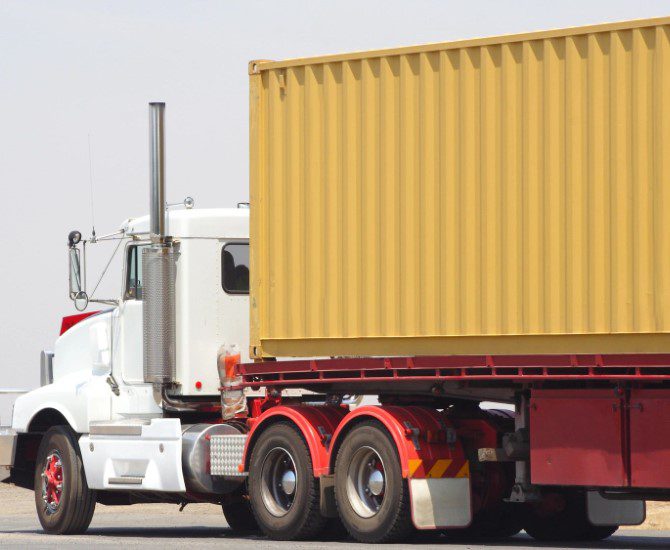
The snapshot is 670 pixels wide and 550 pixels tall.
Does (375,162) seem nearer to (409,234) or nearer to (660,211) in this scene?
(409,234)

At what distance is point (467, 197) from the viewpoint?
14984mm

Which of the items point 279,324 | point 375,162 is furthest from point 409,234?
point 279,324

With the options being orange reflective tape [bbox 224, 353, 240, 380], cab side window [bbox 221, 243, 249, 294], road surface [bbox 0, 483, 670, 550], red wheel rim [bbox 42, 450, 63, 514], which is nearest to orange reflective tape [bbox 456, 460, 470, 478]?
road surface [bbox 0, 483, 670, 550]

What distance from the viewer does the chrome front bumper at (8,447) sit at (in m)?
19.2

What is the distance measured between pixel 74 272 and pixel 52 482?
90.2 inches

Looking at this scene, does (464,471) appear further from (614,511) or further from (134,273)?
(134,273)

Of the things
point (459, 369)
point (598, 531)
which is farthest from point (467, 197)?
point (598, 531)

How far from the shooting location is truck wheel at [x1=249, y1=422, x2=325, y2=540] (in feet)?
52.1

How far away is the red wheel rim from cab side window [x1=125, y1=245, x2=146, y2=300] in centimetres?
188

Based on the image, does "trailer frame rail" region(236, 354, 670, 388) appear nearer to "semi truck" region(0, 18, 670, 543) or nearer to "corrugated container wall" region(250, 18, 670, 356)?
"semi truck" region(0, 18, 670, 543)

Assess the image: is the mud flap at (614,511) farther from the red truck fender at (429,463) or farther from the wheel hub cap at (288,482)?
the wheel hub cap at (288,482)

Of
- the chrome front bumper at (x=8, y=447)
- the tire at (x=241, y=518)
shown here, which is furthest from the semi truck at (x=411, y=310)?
the tire at (x=241, y=518)

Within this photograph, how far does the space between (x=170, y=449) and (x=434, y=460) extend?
3.39m

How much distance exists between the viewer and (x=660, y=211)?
1383cm
